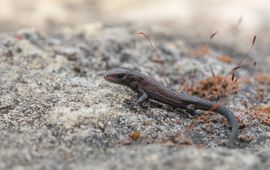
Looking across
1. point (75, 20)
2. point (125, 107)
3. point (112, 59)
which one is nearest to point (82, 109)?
point (125, 107)

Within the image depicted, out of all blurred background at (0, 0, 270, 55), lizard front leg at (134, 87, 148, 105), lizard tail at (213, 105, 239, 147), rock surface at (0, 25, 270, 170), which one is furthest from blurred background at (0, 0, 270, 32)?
lizard tail at (213, 105, 239, 147)

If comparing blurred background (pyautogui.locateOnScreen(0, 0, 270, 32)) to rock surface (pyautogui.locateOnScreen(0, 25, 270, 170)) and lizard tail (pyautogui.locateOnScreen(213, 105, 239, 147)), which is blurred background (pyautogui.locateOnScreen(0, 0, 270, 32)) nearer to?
rock surface (pyautogui.locateOnScreen(0, 25, 270, 170))

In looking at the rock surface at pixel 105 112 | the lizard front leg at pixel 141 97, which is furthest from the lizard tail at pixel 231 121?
the lizard front leg at pixel 141 97

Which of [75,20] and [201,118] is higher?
[75,20]

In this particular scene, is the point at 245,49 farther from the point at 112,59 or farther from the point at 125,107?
the point at 125,107

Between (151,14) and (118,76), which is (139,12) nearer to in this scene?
(151,14)

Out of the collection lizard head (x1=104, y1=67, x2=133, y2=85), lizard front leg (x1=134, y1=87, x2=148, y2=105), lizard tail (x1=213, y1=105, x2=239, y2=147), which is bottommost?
lizard tail (x1=213, y1=105, x2=239, y2=147)

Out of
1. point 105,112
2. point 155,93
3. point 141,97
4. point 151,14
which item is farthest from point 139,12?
point 105,112

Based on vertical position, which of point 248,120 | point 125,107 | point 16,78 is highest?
point 16,78
